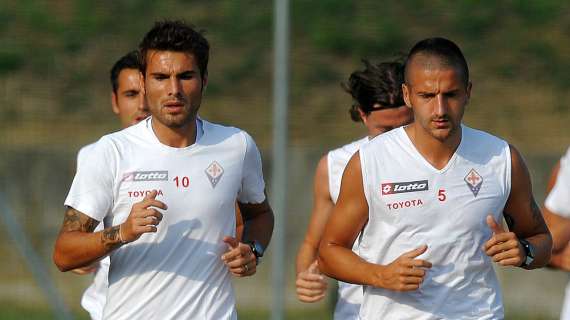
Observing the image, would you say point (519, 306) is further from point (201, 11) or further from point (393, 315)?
point (393, 315)

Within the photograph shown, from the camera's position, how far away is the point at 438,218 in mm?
5078

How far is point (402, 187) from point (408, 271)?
42 cm

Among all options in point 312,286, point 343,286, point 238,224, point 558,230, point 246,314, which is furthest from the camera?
point 246,314

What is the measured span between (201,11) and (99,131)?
Result: 1380mm

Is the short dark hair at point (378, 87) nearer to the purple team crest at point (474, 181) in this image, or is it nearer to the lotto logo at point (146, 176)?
the purple team crest at point (474, 181)

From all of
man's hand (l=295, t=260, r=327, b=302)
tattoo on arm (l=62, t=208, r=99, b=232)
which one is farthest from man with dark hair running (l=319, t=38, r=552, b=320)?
tattoo on arm (l=62, t=208, r=99, b=232)

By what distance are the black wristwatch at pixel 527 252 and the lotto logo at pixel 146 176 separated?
59.3 inches

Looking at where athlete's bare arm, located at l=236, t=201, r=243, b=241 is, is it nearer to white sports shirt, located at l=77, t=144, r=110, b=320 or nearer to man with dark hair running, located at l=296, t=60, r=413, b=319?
man with dark hair running, located at l=296, t=60, r=413, b=319

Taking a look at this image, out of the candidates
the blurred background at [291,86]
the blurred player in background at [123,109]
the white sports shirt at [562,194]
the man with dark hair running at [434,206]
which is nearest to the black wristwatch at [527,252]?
the man with dark hair running at [434,206]

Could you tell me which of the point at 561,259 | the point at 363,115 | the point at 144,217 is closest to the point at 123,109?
the point at 363,115

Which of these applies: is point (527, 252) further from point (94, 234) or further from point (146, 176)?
point (94, 234)

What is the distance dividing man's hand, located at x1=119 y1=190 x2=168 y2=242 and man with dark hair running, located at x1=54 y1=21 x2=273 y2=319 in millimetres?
298

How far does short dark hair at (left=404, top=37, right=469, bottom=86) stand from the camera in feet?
16.6

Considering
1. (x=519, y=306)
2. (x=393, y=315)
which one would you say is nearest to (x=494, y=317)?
(x=393, y=315)
